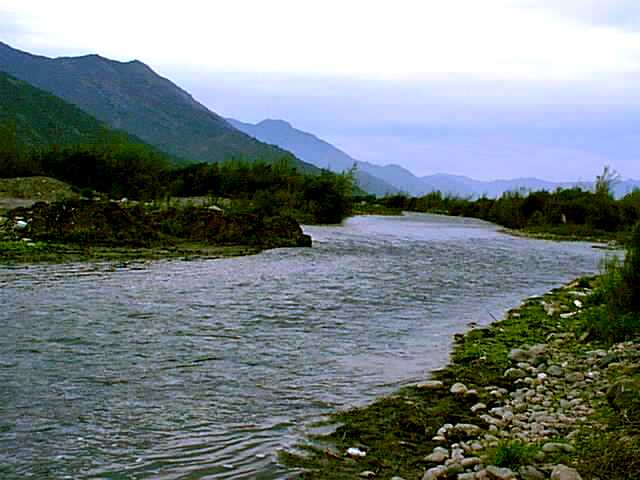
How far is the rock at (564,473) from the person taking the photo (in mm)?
4703

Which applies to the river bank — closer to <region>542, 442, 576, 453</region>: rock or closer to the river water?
<region>542, 442, 576, 453</region>: rock

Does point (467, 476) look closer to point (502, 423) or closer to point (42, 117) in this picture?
point (502, 423)

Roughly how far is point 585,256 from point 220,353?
70.6 ft

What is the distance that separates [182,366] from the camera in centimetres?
809

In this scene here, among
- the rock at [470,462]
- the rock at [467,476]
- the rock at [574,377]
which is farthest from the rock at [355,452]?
the rock at [574,377]

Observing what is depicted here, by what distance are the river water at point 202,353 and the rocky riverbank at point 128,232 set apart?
1921 millimetres

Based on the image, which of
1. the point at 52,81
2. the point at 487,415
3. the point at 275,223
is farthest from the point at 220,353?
the point at 52,81

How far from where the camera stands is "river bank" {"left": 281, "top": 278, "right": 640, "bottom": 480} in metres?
5.03

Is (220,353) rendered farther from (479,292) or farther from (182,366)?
(479,292)

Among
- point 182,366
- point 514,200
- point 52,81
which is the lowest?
point 182,366

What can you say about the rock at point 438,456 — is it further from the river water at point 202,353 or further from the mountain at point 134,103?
the mountain at point 134,103

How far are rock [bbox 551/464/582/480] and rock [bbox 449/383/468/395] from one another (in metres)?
2.37

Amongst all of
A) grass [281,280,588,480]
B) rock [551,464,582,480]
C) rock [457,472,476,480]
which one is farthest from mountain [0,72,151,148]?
rock [551,464,582,480]

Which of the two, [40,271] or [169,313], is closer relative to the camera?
[169,313]
